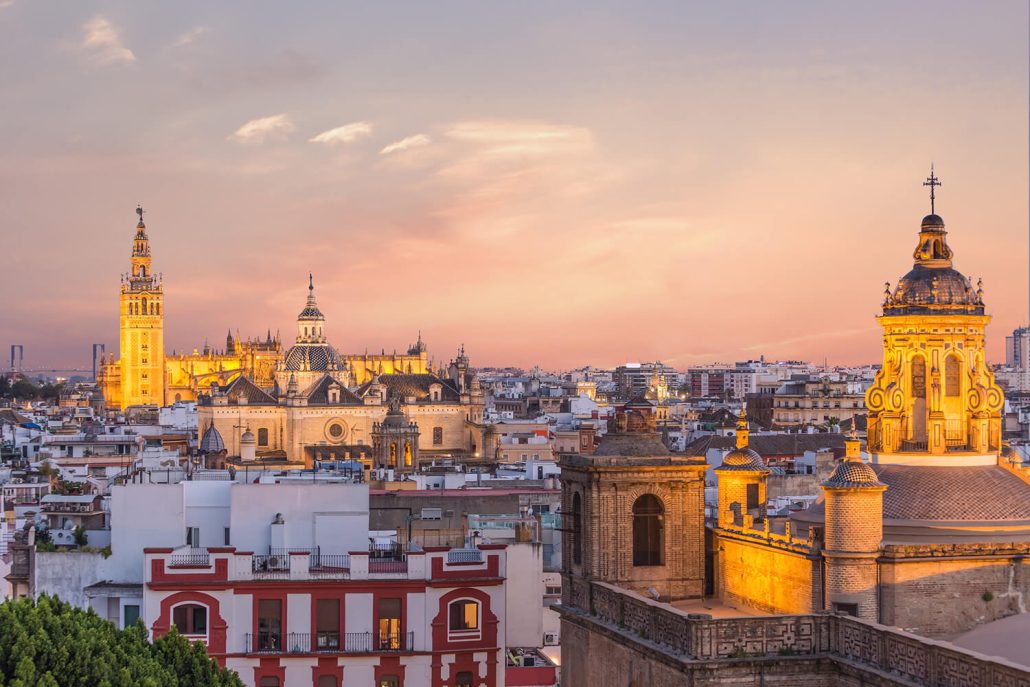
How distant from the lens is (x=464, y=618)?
33031 mm

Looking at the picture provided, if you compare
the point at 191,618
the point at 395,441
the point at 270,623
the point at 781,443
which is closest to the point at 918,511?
the point at 270,623

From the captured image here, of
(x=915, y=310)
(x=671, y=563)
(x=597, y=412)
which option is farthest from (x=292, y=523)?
(x=597, y=412)

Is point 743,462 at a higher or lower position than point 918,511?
higher

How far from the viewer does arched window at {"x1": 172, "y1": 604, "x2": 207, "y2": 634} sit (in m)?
32.2

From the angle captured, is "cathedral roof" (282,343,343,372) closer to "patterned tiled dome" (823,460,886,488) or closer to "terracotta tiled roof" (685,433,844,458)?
"terracotta tiled roof" (685,433,844,458)

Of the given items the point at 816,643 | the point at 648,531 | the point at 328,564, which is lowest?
the point at 328,564

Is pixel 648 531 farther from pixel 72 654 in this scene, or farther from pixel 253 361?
pixel 253 361

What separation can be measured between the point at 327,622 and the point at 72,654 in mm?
10480

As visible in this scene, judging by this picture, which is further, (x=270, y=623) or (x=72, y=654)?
(x=270, y=623)

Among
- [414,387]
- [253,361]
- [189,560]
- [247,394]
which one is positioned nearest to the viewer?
[189,560]

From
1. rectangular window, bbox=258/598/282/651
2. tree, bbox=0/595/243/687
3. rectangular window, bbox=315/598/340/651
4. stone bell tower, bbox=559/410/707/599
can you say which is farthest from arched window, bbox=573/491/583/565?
rectangular window, bbox=258/598/282/651

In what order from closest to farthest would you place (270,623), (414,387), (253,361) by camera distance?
(270,623), (414,387), (253,361)

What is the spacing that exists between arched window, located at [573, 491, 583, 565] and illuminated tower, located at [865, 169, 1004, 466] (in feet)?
15.0

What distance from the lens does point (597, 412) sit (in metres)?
143
